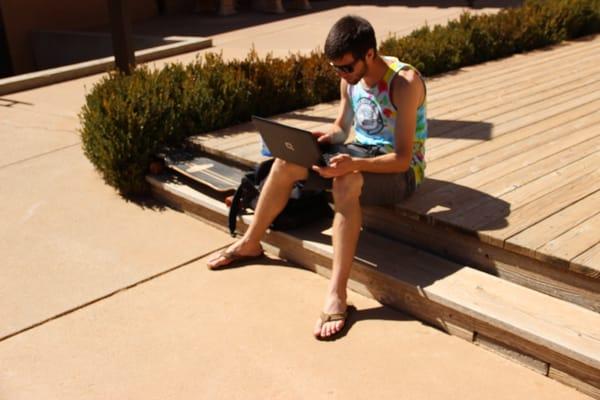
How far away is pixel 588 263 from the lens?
2.91 meters

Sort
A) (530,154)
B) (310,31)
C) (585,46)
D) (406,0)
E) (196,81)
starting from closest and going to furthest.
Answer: (530,154)
(196,81)
(585,46)
(310,31)
(406,0)

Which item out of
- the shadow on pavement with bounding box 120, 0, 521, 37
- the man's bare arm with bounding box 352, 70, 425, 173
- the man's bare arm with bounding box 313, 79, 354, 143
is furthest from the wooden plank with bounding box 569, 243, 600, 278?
the shadow on pavement with bounding box 120, 0, 521, 37

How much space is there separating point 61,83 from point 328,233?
6107 millimetres

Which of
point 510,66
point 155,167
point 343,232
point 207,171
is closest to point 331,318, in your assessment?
point 343,232

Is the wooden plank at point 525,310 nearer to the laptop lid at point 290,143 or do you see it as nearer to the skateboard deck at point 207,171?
the laptop lid at point 290,143

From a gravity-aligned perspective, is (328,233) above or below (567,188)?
below

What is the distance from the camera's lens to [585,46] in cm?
803

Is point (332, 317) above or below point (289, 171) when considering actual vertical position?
below

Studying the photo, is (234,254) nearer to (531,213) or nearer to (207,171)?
(207,171)

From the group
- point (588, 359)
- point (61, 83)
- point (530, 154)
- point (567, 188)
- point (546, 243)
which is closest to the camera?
point (588, 359)

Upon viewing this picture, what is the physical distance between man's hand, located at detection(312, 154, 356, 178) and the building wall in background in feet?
36.3

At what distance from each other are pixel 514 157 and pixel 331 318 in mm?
1766

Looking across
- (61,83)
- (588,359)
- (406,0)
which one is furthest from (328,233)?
(406,0)

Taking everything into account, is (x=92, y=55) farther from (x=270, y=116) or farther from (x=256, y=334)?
(x=256, y=334)
